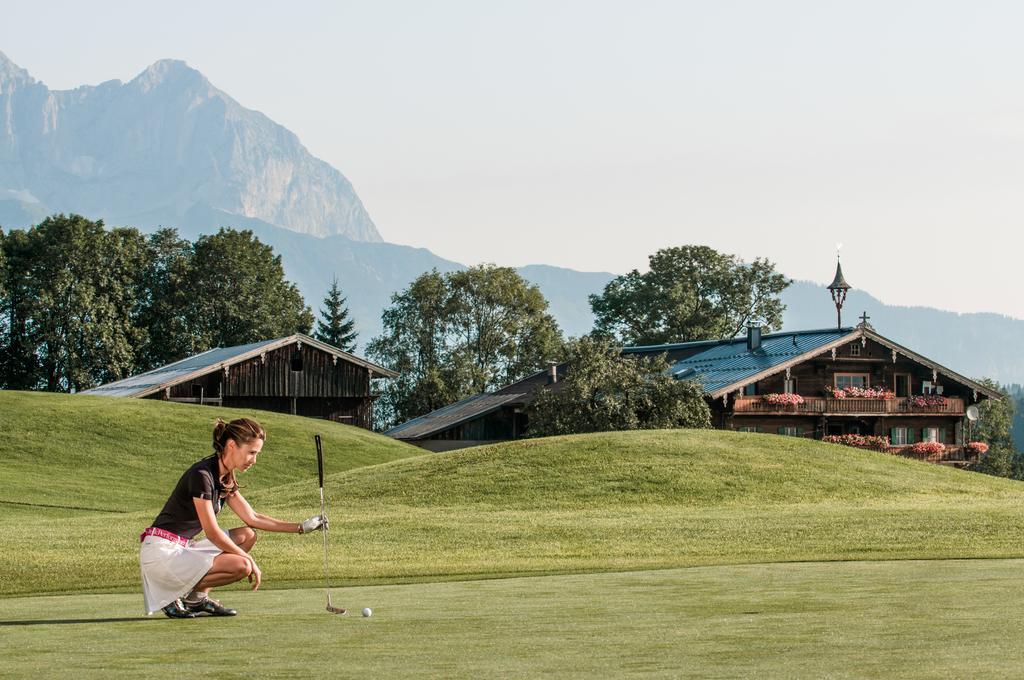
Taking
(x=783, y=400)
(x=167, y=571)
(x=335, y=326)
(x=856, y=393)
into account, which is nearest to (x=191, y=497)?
(x=167, y=571)

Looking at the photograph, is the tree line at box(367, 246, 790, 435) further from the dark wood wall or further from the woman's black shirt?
the woman's black shirt

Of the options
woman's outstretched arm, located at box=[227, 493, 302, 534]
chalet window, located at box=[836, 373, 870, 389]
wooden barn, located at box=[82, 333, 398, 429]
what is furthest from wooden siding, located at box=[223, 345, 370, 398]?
woman's outstretched arm, located at box=[227, 493, 302, 534]

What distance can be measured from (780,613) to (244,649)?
15.1ft

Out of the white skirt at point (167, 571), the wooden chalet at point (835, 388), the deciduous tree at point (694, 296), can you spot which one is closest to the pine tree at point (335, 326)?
the deciduous tree at point (694, 296)

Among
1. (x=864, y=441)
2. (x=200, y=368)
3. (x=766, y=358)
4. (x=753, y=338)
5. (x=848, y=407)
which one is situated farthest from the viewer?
(x=753, y=338)

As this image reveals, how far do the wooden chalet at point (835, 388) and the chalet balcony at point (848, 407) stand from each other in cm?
5

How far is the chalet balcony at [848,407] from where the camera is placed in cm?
7450

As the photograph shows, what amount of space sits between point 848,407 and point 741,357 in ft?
21.8

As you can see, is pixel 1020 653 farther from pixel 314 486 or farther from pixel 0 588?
pixel 314 486

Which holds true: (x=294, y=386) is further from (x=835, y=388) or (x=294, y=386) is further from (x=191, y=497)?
(x=191, y=497)

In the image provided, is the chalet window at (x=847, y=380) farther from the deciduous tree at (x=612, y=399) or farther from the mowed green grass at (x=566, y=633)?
the mowed green grass at (x=566, y=633)

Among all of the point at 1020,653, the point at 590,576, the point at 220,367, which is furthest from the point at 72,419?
the point at 1020,653

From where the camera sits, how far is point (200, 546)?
12773mm

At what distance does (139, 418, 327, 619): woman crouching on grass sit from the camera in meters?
12.2
